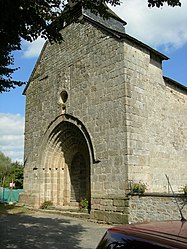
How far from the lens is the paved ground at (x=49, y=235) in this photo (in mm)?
6594

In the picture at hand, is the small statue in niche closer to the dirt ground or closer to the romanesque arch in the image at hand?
the romanesque arch

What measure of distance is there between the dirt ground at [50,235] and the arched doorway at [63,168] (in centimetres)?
359

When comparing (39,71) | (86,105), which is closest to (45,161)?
(86,105)

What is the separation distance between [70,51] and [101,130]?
483cm

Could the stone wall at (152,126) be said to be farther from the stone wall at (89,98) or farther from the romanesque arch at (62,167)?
the romanesque arch at (62,167)

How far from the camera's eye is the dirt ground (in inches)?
260

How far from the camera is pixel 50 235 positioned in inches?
310

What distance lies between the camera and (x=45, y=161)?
575 inches

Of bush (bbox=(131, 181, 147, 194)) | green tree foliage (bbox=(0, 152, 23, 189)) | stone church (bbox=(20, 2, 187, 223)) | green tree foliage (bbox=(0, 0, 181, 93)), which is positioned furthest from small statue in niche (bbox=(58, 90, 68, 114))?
green tree foliage (bbox=(0, 152, 23, 189))

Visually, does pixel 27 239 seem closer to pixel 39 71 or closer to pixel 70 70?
pixel 70 70

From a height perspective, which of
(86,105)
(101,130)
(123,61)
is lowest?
(101,130)

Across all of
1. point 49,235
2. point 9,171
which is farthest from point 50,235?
point 9,171

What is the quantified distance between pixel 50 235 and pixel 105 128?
4.52 meters

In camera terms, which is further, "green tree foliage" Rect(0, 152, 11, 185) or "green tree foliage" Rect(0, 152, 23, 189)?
"green tree foliage" Rect(0, 152, 11, 185)
